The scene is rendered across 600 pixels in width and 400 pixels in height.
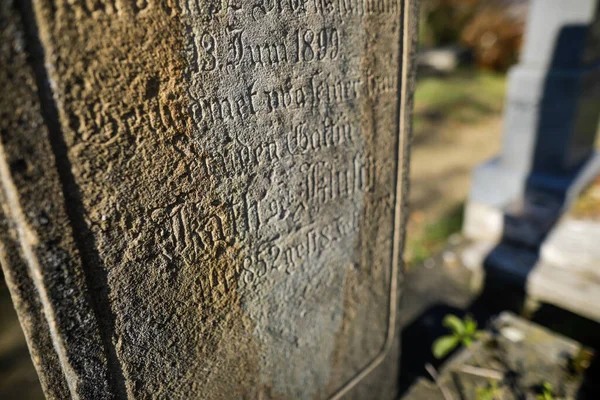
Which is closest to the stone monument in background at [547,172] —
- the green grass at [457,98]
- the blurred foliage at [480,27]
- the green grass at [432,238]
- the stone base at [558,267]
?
the stone base at [558,267]

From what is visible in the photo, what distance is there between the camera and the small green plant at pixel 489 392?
5.83ft

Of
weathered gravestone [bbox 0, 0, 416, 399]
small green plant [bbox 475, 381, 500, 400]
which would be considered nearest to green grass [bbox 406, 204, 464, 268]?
small green plant [bbox 475, 381, 500, 400]

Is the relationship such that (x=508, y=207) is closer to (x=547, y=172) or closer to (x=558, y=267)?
(x=547, y=172)

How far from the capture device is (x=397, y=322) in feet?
6.31

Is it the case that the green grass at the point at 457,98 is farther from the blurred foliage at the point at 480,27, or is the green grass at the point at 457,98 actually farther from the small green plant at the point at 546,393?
the small green plant at the point at 546,393

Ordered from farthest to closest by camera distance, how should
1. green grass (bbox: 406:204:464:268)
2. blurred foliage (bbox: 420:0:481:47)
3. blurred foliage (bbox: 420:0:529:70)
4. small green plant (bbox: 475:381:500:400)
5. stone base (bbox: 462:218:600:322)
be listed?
blurred foliage (bbox: 420:0:481:47) → blurred foliage (bbox: 420:0:529:70) → green grass (bbox: 406:204:464:268) → stone base (bbox: 462:218:600:322) → small green plant (bbox: 475:381:500:400)

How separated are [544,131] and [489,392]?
2.19 metres

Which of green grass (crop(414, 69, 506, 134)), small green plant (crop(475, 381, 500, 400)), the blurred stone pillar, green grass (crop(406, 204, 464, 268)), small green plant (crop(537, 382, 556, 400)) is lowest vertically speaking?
green grass (crop(406, 204, 464, 268))

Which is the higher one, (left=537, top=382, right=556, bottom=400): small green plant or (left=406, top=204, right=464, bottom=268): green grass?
(left=537, top=382, right=556, bottom=400): small green plant

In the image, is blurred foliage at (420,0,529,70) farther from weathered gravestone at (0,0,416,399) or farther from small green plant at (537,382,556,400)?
weathered gravestone at (0,0,416,399)

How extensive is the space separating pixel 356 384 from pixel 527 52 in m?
2.72

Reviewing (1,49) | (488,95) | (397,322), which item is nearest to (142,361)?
(1,49)

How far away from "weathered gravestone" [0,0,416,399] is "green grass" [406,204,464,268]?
6.50ft

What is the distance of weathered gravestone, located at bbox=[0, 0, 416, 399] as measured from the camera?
0.84 metres
